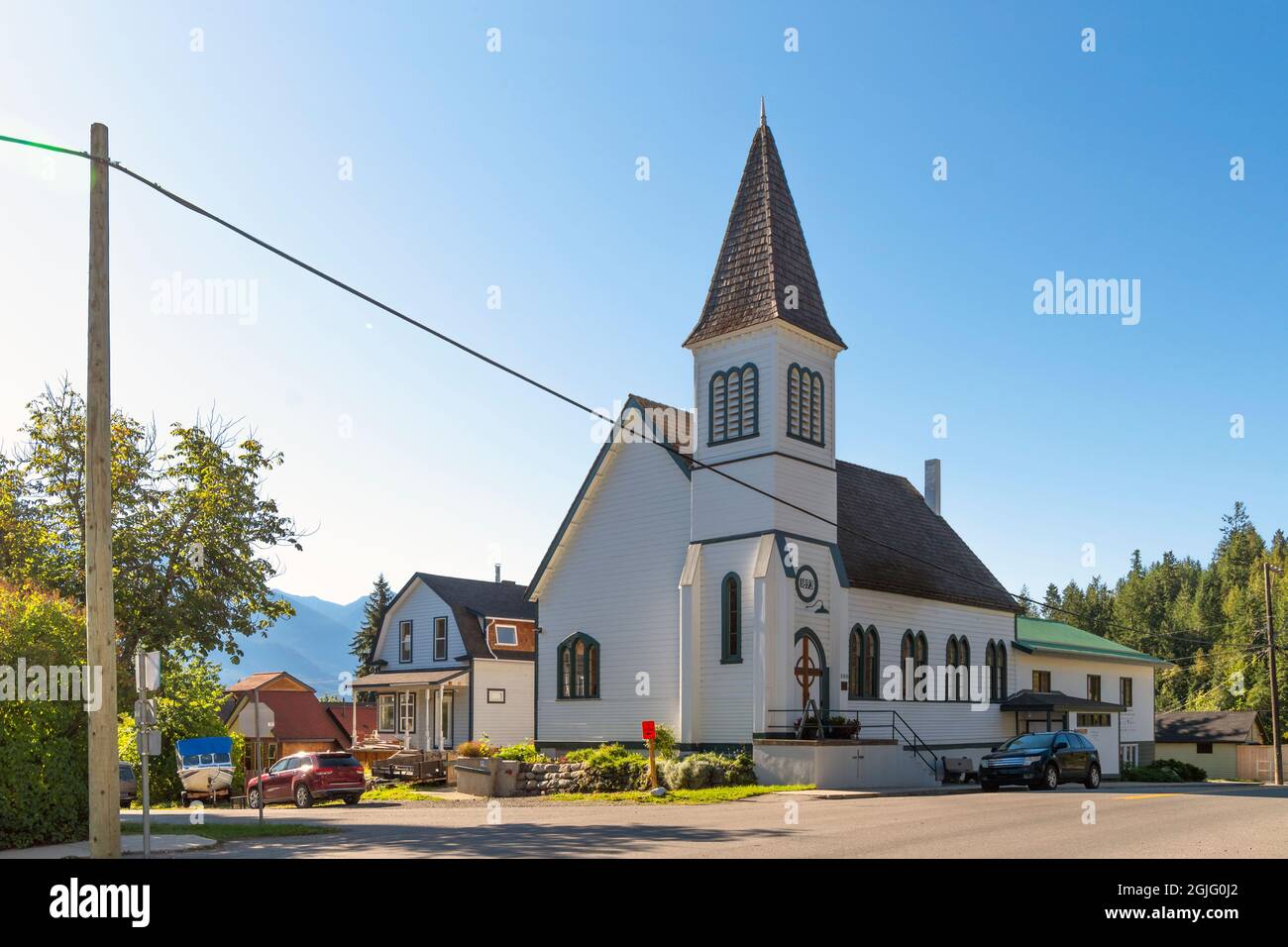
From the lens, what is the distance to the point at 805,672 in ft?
104

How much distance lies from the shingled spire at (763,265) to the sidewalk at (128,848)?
811 inches

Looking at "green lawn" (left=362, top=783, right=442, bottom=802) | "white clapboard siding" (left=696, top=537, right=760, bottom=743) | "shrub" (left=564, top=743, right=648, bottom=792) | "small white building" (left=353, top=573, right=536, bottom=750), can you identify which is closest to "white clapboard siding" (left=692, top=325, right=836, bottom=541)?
"white clapboard siding" (left=696, top=537, right=760, bottom=743)

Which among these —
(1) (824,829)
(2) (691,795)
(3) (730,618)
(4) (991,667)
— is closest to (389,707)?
(3) (730,618)

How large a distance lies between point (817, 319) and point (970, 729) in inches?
640

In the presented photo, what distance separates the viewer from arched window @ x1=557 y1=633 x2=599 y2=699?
123ft

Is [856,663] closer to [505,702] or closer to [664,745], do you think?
[664,745]

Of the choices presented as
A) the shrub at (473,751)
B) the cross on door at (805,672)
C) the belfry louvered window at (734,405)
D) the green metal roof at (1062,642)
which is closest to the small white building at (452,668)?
the shrub at (473,751)

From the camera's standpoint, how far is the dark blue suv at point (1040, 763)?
29.8m

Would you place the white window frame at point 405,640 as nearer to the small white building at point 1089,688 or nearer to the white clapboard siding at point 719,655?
the white clapboard siding at point 719,655

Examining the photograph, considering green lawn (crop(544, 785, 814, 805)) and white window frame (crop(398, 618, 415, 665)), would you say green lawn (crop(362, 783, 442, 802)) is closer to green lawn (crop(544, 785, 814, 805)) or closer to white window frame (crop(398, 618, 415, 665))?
green lawn (crop(544, 785, 814, 805))

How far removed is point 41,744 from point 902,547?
28313 millimetres

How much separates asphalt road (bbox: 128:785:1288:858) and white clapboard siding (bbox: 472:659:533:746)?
74.0ft

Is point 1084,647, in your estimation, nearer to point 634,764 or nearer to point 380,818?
point 634,764
